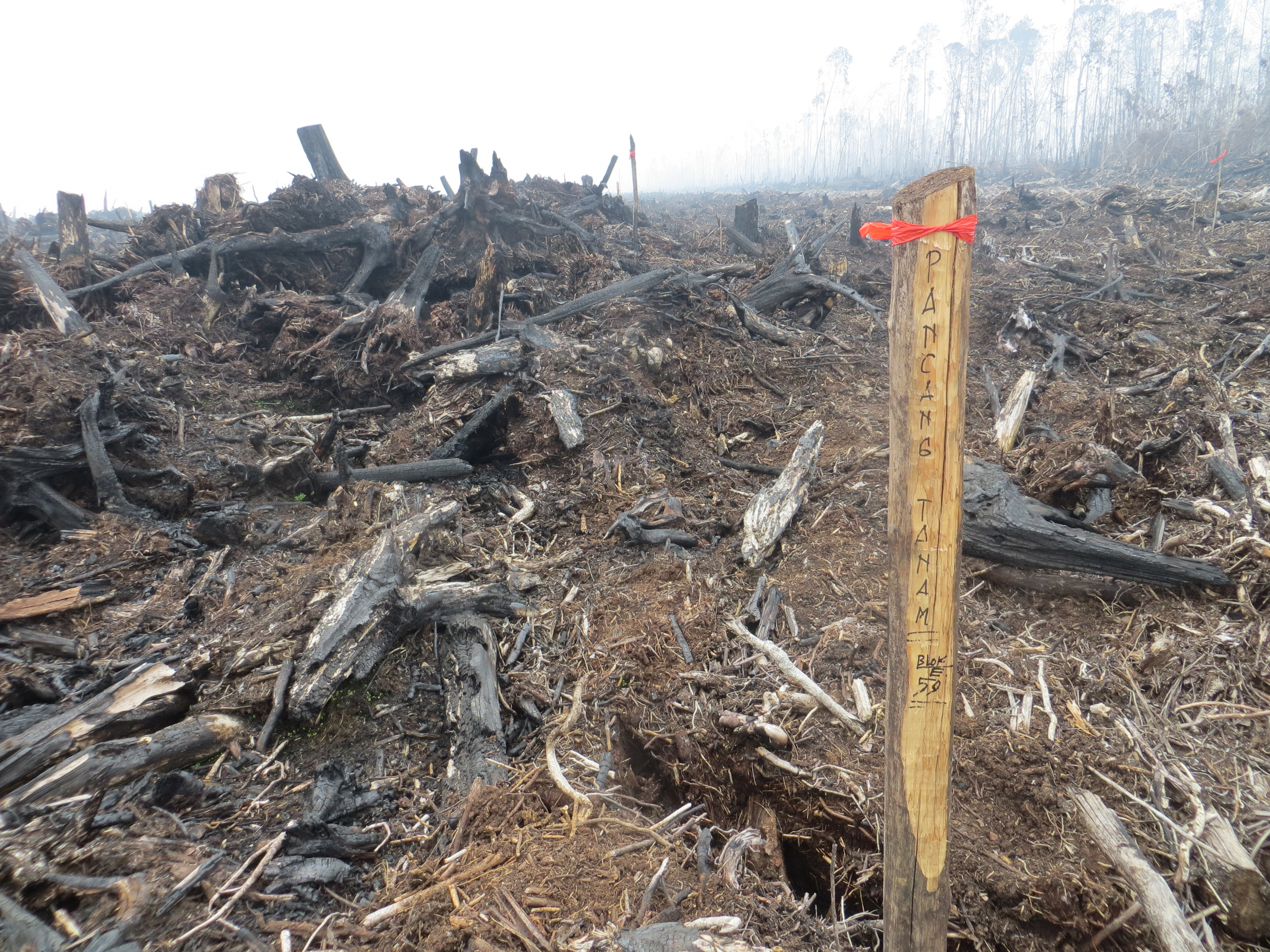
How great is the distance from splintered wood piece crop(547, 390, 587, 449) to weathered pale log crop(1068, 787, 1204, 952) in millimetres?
4029

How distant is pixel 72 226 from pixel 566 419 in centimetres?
1155

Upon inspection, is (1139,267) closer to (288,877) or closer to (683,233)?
(683,233)

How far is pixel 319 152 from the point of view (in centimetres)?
1330

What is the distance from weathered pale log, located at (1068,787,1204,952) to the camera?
177cm

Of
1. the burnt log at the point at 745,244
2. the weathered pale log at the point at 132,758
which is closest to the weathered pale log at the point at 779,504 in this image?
the weathered pale log at the point at 132,758

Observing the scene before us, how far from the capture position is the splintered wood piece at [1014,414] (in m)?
4.82

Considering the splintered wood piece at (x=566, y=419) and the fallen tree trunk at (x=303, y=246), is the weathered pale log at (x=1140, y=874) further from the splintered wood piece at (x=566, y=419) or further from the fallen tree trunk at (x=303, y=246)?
the fallen tree trunk at (x=303, y=246)

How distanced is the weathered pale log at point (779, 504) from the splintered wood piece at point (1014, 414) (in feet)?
5.08

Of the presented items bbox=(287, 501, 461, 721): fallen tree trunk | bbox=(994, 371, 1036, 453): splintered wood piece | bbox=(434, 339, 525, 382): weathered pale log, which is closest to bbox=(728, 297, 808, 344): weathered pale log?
bbox=(994, 371, 1036, 453): splintered wood piece

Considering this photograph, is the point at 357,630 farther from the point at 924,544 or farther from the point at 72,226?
the point at 72,226

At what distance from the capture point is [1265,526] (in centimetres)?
305

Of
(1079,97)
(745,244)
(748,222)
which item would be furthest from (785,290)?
(1079,97)

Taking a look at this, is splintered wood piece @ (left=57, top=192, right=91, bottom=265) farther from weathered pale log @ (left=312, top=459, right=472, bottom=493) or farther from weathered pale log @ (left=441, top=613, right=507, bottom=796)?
weathered pale log @ (left=441, top=613, right=507, bottom=796)

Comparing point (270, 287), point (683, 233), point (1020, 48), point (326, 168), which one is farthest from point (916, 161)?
point (270, 287)
